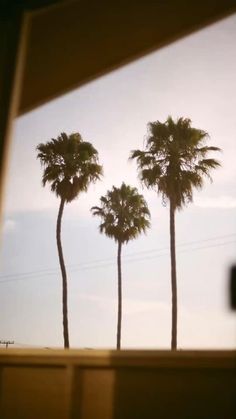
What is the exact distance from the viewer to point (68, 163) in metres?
20.0

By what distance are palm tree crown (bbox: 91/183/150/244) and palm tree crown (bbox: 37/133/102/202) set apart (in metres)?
3.65

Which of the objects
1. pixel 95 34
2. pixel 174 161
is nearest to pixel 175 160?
pixel 174 161

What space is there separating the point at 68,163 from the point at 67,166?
6.5 inches

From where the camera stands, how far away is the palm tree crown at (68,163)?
65.4 ft

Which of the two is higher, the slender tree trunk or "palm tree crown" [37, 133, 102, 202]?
"palm tree crown" [37, 133, 102, 202]

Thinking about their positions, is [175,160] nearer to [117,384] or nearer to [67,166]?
[67,166]

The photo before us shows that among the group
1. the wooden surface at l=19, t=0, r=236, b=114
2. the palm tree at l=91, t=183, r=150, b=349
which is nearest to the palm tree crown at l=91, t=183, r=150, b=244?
the palm tree at l=91, t=183, r=150, b=349

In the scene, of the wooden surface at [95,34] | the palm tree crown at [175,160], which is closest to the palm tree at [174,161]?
the palm tree crown at [175,160]

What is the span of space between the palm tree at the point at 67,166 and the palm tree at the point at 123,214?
3542 mm

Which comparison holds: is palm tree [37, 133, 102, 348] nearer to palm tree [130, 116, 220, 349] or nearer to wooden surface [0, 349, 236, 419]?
palm tree [130, 116, 220, 349]

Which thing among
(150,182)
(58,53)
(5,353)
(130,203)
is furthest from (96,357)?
(130,203)

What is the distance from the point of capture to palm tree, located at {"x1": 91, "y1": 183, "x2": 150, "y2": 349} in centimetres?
2335

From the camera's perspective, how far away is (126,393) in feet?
5.82

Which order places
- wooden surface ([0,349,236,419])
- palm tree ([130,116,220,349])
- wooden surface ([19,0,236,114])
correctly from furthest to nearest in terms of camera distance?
palm tree ([130,116,220,349]) → wooden surface ([19,0,236,114]) → wooden surface ([0,349,236,419])
